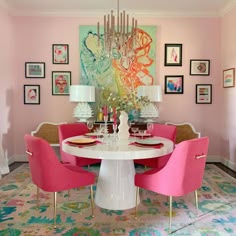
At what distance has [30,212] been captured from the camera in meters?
2.75

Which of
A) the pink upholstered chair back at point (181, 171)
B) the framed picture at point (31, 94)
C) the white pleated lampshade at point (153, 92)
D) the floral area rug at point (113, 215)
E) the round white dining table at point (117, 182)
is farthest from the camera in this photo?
the framed picture at point (31, 94)

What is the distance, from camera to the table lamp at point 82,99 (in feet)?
14.8

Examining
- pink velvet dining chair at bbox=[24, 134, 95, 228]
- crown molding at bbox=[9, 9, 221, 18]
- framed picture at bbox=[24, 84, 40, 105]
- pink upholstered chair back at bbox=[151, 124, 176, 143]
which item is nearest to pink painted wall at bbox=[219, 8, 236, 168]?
crown molding at bbox=[9, 9, 221, 18]

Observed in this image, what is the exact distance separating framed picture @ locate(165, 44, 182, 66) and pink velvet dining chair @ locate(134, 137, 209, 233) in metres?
2.91

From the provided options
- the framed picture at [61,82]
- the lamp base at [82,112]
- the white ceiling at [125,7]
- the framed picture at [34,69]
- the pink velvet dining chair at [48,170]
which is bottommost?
the pink velvet dining chair at [48,170]

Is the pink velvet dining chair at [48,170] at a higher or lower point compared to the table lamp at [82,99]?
lower

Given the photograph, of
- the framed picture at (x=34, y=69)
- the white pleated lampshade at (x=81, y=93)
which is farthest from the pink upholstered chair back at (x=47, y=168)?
the framed picture at (x=34, y=69)

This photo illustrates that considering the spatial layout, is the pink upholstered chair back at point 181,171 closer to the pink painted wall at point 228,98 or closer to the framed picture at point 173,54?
the pink painted wall at point 228,98

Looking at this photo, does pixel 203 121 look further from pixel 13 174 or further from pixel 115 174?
pixel 13 174

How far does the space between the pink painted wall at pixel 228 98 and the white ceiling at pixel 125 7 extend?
313mm

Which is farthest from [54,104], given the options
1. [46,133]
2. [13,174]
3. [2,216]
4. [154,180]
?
[154,180]

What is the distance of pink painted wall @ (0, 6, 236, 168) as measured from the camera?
4.96 metres

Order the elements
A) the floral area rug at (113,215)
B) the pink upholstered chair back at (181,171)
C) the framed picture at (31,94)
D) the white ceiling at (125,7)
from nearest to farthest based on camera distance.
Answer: the pink upholstered chair back at (181,171)
the floral area rug at (113,215)
the white ceiling at (125,7)
the framed picture at (31,94)

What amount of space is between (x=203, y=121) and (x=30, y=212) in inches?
144
